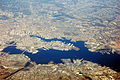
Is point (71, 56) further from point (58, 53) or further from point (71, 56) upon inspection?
point (58, 53)

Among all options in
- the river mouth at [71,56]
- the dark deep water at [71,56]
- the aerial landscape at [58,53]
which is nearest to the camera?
the aerial landscape at [58,53]

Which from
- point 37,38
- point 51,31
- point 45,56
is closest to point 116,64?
point 45,56

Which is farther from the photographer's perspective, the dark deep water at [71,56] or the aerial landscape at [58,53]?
the dark deep water at [71,56]

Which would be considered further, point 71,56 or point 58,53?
point 58,53

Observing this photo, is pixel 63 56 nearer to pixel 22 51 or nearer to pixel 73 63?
pixel 73 63

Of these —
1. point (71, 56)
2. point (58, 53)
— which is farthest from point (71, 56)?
point (58, 53)

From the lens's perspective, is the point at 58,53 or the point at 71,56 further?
the point at 58,53

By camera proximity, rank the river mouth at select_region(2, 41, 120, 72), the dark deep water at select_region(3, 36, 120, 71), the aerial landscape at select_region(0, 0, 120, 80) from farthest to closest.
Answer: the dark deep water at select_region(3, 36, 120, 71) < the river mouth at select_region(2, 41, 120, 72) < the aerial landscape at select_region(0, 0, 120, 80)

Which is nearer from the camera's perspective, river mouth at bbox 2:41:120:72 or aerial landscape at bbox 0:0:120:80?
aerial landscape at bbox 0:0:120:80
